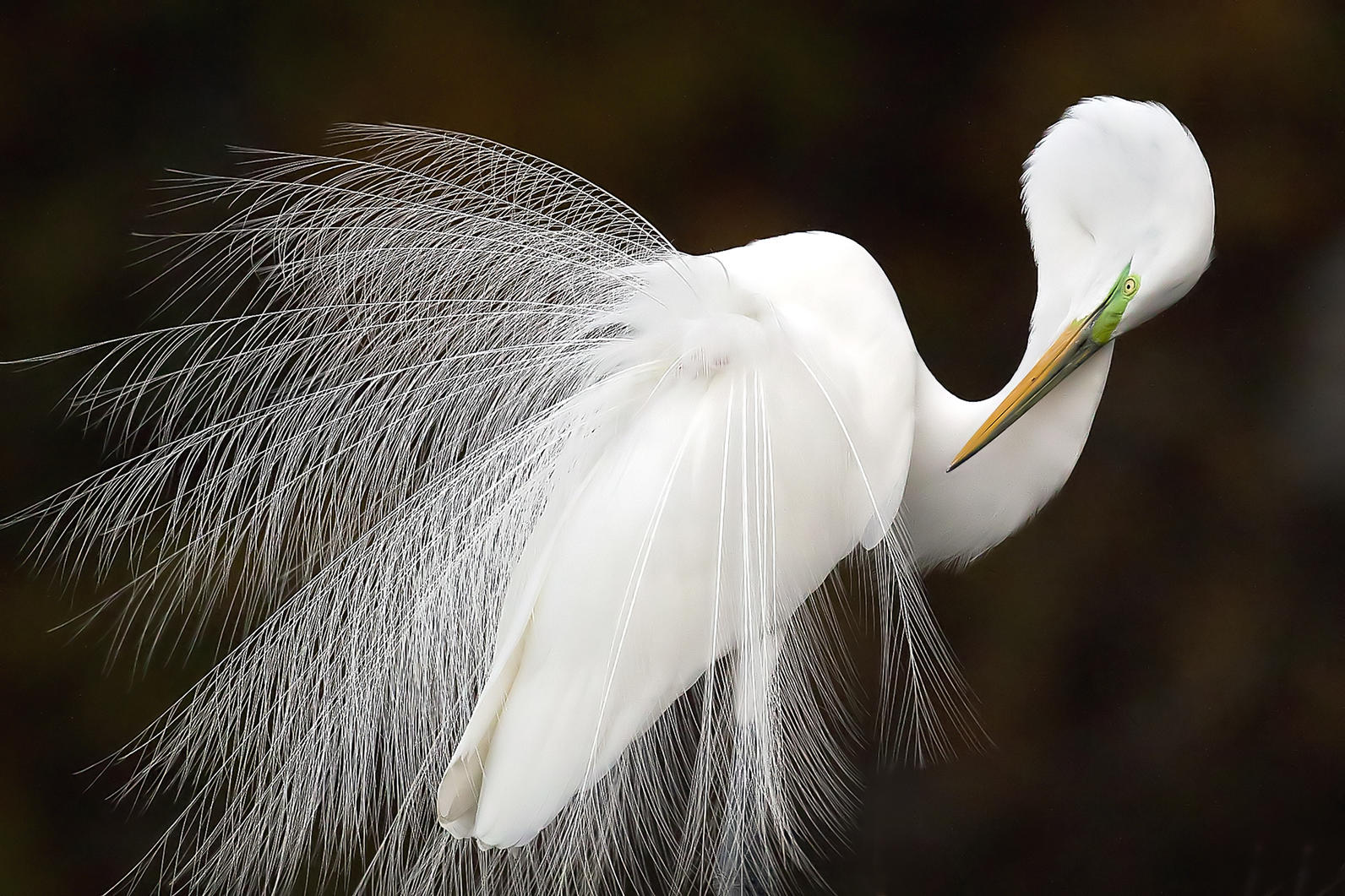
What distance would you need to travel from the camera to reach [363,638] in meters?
1.10

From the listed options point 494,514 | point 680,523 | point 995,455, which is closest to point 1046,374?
point 995,455

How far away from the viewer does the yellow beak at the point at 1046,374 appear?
106cm

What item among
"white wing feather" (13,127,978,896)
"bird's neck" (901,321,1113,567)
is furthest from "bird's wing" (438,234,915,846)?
"bird's neck" (901,321,1113,567)

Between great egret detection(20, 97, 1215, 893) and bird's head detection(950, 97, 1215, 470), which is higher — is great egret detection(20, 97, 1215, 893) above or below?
below

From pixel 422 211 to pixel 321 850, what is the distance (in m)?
0.64

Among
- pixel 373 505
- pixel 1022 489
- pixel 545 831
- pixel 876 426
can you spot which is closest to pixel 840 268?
pixel 876 426

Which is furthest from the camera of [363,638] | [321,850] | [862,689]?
[862,689]

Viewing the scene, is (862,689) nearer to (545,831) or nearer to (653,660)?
(545,831)

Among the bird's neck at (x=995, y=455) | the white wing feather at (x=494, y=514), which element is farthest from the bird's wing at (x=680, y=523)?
the bird's neck at (x=995, y=455)

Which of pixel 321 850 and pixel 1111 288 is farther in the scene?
pixel 321 850

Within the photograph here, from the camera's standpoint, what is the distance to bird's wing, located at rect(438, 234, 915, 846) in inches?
38.1

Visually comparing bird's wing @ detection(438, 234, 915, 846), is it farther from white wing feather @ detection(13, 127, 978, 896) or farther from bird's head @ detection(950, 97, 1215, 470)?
bird's head @ detection(950, 97, 1215, 470)

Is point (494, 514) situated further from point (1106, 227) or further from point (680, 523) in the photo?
point (1106, 227)

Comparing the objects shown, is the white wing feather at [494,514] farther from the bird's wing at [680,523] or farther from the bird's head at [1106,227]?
the bird's head at [1106,227]
